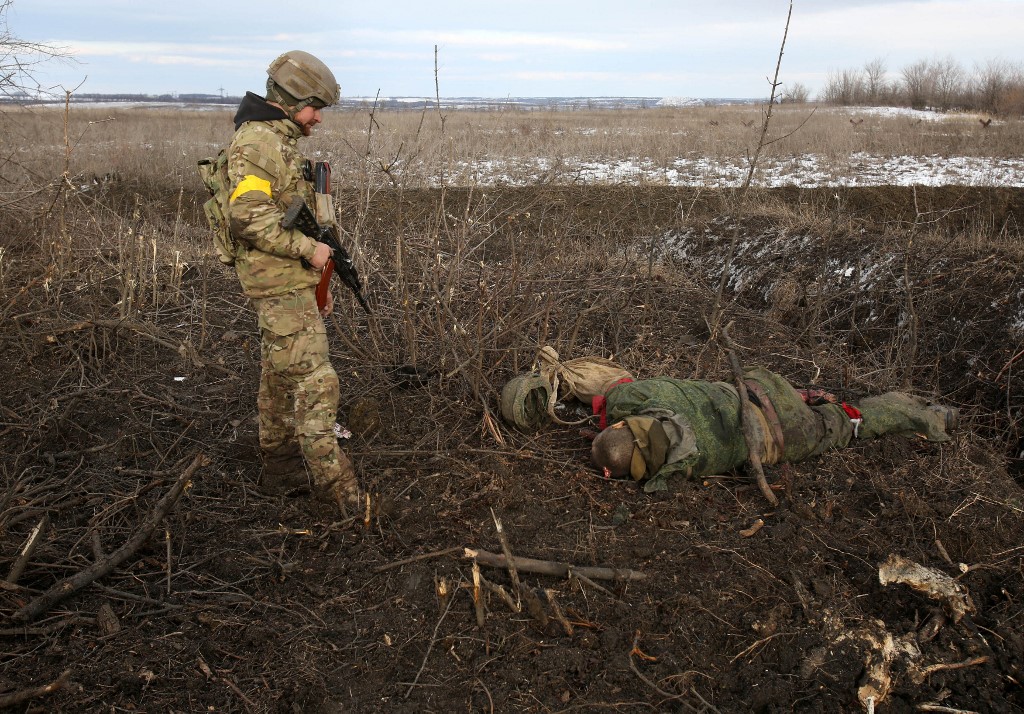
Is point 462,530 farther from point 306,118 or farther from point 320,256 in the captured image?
point 306,118

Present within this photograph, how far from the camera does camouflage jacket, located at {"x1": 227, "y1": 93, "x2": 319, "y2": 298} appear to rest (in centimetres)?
303

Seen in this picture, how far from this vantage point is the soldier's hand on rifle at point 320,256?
3.14m

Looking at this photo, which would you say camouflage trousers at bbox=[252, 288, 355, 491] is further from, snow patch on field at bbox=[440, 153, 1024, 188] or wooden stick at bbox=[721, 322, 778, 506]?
snow patch on field at bbox=[440, 153, 1024, 188]

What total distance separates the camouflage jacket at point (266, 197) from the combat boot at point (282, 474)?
824 mm

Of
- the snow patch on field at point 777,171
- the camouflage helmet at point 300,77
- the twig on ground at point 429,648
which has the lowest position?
the twig on ground at point 429,648

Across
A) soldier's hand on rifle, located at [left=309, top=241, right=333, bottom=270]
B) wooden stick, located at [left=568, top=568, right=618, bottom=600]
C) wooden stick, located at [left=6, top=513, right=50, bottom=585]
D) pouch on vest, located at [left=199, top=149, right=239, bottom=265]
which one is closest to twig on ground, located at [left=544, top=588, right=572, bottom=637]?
wooden stick, located at [left=568, top=568, right=618, bottom=600]

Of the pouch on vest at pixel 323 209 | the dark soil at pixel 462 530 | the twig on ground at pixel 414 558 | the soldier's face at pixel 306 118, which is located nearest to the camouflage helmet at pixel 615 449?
the dark soil at pixel 462 530

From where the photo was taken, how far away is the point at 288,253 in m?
3.11

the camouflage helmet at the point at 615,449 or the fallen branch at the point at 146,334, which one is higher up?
the fallen branch at the point at 146,334

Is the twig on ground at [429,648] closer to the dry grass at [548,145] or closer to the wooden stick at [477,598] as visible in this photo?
the wooden stick at [477,598]

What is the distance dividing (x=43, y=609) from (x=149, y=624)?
36cm

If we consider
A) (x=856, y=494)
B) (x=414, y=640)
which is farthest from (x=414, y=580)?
(x=856, y=494)

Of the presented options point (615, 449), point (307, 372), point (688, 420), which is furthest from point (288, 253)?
point (688, 420)

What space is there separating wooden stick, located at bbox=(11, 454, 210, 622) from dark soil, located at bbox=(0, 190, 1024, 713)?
0.06 meters
